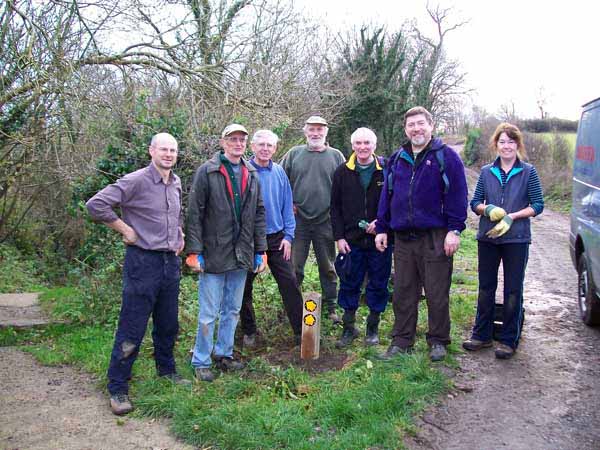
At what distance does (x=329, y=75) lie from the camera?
53.0 feet

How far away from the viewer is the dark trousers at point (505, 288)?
4910 mm

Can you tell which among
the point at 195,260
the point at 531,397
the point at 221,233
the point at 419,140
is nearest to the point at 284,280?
the point at 221,233

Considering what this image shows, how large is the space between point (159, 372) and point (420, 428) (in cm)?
211

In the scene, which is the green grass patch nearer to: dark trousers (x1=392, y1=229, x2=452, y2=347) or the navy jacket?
dark trousers (x1=392, y1=229, x2=452, y2=347)

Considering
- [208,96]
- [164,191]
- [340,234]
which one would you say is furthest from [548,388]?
[208,96]

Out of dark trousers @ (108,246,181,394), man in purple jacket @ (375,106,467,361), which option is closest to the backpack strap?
man in purple jacket @ (375,106,467,361)

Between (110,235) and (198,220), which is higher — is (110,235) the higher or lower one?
the lower one

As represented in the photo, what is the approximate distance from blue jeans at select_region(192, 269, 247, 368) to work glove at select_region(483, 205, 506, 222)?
2.18m

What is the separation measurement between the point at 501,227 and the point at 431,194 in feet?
2.20

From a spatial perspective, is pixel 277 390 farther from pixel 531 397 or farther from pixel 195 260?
pixel 531 397

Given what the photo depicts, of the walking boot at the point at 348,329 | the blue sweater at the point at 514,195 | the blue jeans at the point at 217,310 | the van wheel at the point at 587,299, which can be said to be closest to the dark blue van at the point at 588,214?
the van wheel at the point at 587,299

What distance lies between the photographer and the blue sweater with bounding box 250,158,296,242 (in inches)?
201

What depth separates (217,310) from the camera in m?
4.61

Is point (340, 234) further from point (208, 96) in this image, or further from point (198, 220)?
point (208, 96)
